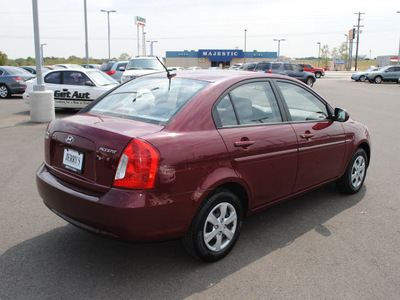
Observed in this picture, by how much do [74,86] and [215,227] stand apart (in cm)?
1032

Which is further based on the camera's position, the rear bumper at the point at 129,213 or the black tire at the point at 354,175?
the black tire at the point at 354,175

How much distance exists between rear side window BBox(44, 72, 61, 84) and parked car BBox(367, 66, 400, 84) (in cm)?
3238

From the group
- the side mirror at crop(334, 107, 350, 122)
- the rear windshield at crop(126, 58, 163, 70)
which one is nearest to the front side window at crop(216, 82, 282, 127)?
the side mirror at crop(334, 107, 350, 122)

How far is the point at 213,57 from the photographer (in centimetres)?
8981

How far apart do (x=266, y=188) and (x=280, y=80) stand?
1.24 m

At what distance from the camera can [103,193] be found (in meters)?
2.91

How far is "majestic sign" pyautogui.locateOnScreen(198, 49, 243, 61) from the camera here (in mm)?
88938

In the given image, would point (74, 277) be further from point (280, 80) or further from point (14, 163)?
point (14, 163)

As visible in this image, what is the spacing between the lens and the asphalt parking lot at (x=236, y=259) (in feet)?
9.70

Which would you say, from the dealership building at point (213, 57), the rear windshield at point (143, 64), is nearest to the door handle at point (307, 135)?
the rear windshield at point (143, 64)

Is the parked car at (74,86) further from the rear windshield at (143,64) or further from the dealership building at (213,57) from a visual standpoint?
the dealership building at (213,57)

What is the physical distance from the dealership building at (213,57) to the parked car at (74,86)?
253ft

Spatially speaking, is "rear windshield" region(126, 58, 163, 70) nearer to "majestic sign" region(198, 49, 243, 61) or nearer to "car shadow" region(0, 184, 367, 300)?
"car shadow" region(0, 184, 367, 300)

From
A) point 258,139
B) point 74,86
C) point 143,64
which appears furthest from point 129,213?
point 143,64
